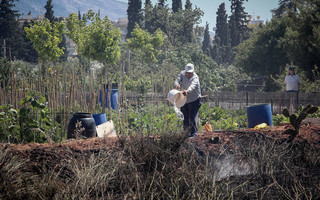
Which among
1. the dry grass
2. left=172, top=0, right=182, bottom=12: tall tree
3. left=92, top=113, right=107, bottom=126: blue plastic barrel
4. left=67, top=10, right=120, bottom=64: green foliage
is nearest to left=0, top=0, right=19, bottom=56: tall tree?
left=172, top=0, right=182, bottom=12: tall tree

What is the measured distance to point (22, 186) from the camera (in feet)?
11.2

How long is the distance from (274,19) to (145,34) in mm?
8602

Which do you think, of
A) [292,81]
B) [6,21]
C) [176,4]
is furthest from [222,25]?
[292,81]

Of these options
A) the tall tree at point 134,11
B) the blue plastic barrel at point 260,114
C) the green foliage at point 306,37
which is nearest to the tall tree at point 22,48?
the tall tree at point 134,11

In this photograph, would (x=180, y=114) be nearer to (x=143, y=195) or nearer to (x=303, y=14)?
(x=143, y=195)

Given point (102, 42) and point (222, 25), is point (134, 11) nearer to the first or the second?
point (222, 25)

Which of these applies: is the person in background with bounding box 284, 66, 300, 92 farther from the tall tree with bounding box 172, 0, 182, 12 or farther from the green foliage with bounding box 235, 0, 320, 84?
the tall tree with bounding box 172, 0, 182, 12

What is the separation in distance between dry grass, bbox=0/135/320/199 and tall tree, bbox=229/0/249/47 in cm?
4395

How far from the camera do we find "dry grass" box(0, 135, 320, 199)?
290 centimetres

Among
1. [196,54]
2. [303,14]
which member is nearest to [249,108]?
[303,14]

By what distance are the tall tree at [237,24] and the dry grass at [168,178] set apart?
43952mm

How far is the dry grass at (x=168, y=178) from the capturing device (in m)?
2.90

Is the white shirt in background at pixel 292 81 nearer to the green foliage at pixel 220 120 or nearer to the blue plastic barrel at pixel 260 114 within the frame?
the green foliage at pixel 220 120

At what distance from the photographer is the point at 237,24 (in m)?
48.4
